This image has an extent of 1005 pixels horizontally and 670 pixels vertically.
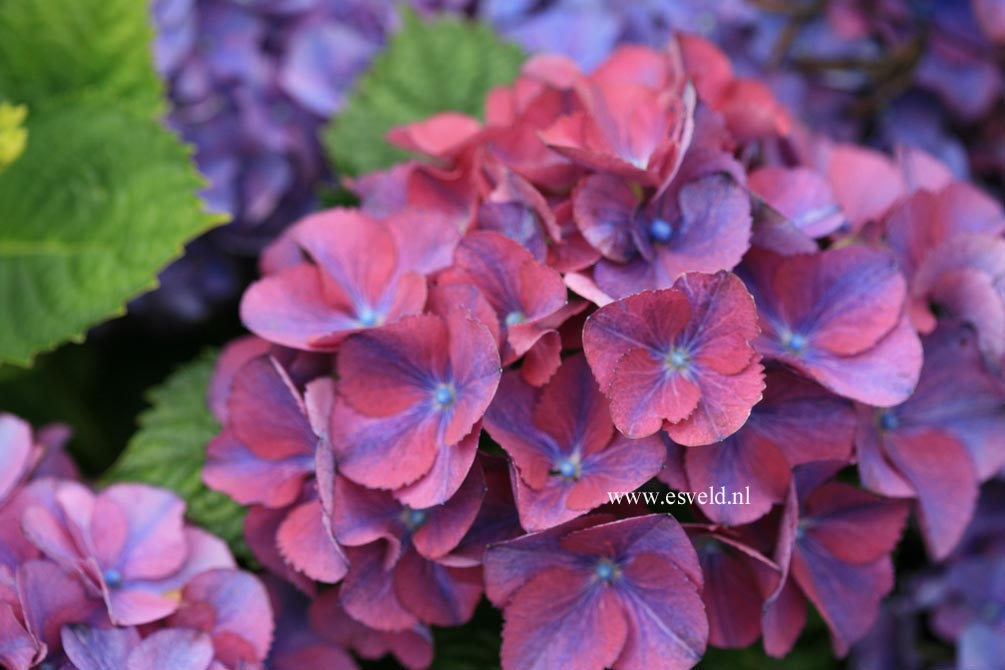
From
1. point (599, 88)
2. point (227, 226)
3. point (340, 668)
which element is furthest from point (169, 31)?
point (340, 668)

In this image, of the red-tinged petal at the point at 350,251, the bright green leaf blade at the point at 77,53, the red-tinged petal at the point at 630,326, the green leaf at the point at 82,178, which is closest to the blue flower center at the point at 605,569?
the red-tinged petal at the point at 630,326

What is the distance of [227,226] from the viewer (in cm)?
105

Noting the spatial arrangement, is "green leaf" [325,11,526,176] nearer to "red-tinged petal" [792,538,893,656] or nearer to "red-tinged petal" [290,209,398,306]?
"red-tinged petal" [290,209,398,306]

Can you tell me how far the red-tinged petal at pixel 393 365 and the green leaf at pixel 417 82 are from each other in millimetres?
340

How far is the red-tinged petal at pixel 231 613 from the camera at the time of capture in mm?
617

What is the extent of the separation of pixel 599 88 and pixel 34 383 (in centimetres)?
69

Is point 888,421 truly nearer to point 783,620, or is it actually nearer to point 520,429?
point 783,620

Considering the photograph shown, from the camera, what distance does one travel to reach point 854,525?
653mm

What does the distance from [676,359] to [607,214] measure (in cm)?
10

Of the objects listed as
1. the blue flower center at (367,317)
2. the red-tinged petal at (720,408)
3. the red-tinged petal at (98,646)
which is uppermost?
the blue flower center at (367,317)

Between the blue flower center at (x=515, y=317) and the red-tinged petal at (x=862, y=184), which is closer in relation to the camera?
the blue flower center at (x=515, y=317)

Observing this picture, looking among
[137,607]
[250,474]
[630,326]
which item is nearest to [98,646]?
[137,607]

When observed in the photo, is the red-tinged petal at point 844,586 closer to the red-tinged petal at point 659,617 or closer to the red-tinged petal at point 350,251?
the red-tinged petal at point 659,617

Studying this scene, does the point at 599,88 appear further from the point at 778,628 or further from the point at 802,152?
the point at 778,628
